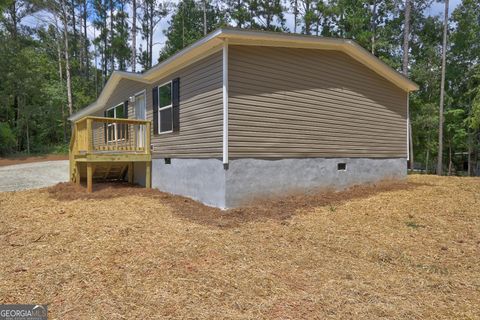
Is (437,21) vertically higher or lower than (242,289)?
higher

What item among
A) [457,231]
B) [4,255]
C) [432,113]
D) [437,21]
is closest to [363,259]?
[457,231]

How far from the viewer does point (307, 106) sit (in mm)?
8125

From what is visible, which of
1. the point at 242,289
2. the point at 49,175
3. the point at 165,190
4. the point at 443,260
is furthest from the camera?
the point at 49,175

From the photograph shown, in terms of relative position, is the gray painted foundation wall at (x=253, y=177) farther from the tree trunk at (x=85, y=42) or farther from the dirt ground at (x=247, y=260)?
the tree trunk at (x=85, y=42)

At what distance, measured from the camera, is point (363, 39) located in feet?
72.5

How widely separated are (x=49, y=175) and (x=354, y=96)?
11890 millimetres

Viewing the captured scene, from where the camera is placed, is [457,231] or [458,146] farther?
[458,146]

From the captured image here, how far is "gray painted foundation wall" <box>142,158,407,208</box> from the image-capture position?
683 centimetres

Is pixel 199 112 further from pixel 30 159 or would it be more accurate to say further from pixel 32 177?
pixel 30 159

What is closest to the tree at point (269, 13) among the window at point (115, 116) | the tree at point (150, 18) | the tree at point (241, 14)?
the tree at point (241, 14)

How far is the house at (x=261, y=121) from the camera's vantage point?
690 cm

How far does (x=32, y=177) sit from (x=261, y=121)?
10.3 meters

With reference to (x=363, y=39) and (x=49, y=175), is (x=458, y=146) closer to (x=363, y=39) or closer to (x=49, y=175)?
(x=363, y=39)

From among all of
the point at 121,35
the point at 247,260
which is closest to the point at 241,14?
the point at 121,35
